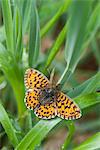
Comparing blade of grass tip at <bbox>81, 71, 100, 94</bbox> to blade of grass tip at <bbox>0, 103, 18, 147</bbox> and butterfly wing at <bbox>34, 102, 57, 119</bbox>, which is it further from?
blade of grass tip at <bbox>0, 103, 18, 147</bbox>

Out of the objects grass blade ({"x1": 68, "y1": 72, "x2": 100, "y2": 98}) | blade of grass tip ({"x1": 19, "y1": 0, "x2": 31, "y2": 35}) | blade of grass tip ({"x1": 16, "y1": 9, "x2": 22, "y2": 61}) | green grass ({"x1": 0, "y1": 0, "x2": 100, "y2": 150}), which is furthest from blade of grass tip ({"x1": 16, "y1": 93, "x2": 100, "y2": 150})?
blade of grass tip ({"x1": 19, "y1": 0, "x2": 31, "y2": 35})

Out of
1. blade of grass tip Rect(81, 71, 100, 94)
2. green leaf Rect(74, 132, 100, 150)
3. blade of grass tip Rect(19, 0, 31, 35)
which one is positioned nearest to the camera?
green leaf Rect(74, 132, 100, 150)

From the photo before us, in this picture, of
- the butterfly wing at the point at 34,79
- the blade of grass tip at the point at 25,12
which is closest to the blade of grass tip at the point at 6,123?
the butterfly wing at the point at 34,79

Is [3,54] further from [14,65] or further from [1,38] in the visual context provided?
[1,38]

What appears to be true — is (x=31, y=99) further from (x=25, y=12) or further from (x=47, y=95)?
(x=25, y=12)

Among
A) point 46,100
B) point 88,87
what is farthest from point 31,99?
point 88,87

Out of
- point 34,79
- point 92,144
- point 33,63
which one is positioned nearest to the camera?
point 92,144

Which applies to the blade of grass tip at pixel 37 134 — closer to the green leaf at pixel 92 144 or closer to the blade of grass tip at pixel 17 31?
the green leaf at pixel 92 144
